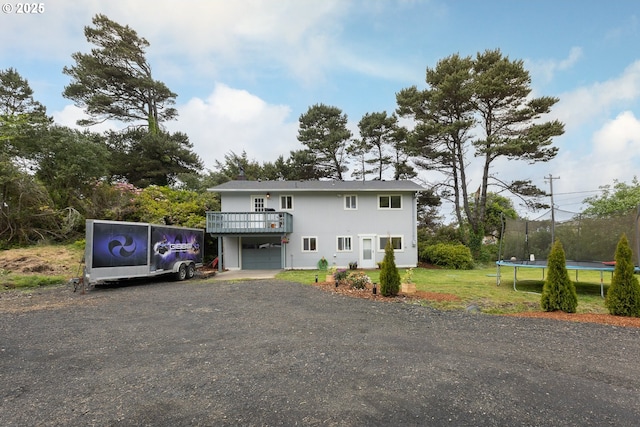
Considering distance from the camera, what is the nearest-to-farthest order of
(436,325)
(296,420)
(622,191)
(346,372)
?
(296,420) < (346,372) < (436,325) < (622,191)

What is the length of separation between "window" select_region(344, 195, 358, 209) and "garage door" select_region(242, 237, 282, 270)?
4.99 metres

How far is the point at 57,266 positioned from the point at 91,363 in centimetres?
1348

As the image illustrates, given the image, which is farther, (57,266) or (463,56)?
(463,56)

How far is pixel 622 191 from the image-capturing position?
34.6 meters

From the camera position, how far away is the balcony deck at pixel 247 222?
1734 cm

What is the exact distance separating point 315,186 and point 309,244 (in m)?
3.73

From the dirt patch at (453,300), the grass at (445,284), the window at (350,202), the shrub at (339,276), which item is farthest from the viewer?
the window at (350,202)

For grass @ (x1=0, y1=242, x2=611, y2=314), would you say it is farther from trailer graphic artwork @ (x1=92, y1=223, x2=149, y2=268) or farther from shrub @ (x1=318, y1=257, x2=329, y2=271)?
shrub @ (x1=318, y1=257, x2=329, y2=271)

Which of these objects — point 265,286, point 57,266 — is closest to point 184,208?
point 57,266

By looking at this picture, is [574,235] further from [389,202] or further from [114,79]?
[114,79]

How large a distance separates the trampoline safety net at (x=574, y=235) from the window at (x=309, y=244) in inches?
398

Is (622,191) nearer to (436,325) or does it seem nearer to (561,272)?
(561,272)

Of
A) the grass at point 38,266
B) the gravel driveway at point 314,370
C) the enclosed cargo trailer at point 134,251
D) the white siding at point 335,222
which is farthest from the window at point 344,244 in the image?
the grass at point 38,266

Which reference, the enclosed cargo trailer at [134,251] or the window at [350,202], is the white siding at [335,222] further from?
the enclosed cargo trailer at [134,251]
